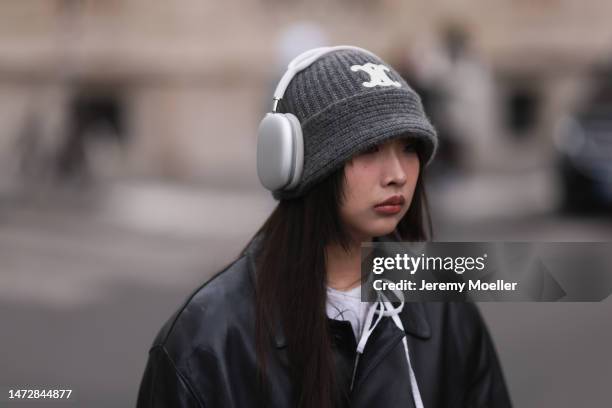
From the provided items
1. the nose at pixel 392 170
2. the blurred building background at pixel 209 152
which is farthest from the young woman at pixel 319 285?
the blurred building background at pixel 209 152

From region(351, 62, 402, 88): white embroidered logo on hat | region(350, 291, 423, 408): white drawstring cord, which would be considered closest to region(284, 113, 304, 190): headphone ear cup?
region(351, 62, 402, 88): white embroidered logo on hat

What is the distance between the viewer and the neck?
2346mm

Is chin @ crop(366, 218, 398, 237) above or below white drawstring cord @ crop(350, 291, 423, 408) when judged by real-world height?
above

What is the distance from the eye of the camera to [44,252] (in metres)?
8.97

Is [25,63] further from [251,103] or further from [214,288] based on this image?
[214,288]

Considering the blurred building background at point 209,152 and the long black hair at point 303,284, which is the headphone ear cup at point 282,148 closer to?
the long black hair at point 303,284

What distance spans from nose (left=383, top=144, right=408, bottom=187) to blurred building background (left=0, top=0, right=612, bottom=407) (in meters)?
3.11

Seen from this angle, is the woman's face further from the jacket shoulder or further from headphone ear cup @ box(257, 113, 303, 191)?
the jacket shoulder

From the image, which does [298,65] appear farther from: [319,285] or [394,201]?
[319,285]

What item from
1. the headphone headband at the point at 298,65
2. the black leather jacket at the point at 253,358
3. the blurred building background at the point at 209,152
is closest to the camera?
the black leather jacket at the point at 253,358

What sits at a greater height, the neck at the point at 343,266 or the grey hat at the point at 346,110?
the grey hat at the point at 346,110

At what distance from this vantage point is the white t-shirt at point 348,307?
7.59 feet

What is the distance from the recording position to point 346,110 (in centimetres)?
220

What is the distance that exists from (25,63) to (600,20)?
8664 mm
